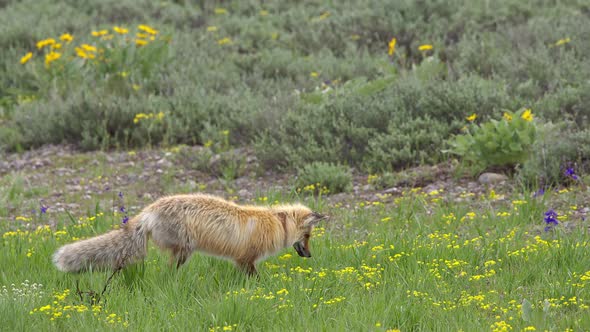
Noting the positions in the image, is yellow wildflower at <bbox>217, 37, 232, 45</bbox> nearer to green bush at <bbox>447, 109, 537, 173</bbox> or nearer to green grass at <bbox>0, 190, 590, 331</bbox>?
green bush at <bbox>447, 109, 537, 173</bbox>

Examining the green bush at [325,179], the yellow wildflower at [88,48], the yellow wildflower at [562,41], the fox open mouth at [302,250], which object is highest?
the yellow wildflower at [88,48]

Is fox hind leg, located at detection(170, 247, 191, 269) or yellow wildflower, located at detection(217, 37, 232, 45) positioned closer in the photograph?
fox hind leg, located at detection(170, 247, 191, 269)

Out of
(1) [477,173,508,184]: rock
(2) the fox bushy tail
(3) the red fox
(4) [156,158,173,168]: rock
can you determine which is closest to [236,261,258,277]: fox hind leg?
(3) the red fox

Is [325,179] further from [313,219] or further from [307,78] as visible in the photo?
[307,78]

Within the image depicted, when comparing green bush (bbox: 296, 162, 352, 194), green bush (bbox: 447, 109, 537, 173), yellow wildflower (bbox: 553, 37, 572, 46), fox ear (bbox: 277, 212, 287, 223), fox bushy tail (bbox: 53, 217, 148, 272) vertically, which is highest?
fox bushy tail (bbox: 53, 217, 148, 272)

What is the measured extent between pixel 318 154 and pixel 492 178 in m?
2.36

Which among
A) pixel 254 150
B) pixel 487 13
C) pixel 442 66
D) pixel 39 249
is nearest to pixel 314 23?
pixel 487 13

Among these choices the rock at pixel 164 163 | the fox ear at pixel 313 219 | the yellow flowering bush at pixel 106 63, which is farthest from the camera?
the yellow flowering bush at pixel 106 63

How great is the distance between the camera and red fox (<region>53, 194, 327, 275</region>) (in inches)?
225

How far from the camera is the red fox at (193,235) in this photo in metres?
5.71

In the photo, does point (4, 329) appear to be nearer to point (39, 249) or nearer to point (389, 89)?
point (39, 249)

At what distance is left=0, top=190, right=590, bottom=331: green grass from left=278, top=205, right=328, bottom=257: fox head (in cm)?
16

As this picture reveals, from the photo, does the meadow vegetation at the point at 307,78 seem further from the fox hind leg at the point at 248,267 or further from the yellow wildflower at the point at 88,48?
the fox hind leg at the point at 248,267

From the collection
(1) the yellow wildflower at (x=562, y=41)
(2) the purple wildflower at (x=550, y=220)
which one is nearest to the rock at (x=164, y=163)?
(2) the purple wildflower at (x=550, y=220)
